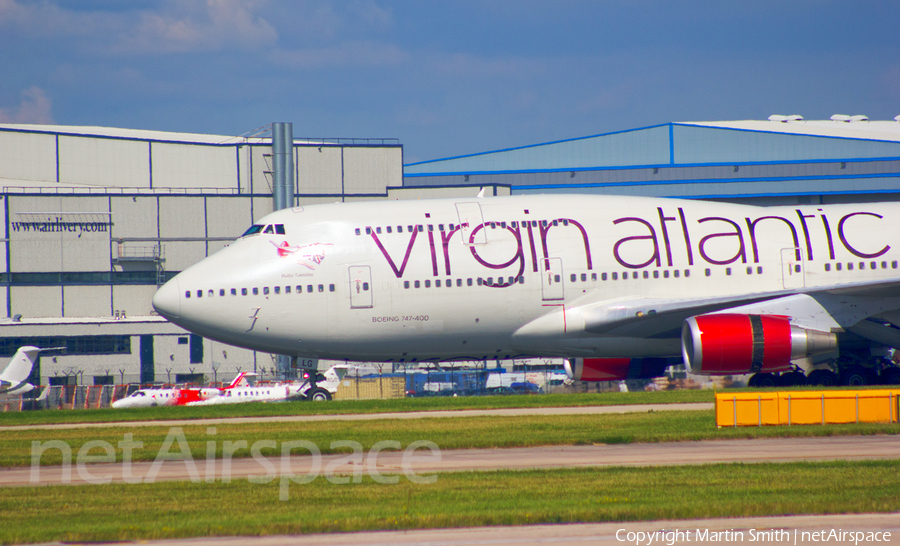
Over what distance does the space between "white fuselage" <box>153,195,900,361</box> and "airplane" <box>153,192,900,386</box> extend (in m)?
0.04

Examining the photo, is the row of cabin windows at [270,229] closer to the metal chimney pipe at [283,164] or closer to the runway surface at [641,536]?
the runway surface at [641,536]

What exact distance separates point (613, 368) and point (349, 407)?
26.3 feet

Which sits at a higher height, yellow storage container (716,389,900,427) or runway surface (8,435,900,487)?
yellow storage container (716,389,900,427)

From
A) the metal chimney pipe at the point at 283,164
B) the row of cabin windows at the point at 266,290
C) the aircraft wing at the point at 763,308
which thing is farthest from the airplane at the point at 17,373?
the aircraft wing at the point at 763,308

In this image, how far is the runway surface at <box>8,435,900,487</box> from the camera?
43.2ft

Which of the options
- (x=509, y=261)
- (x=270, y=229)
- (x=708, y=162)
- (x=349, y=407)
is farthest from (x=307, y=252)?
(x=708, y=162)

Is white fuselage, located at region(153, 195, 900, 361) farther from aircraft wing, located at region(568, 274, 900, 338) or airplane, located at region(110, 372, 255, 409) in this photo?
airplane, located at region(110, 372, 255, 409)

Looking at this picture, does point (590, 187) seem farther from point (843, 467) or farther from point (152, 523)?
point (152, 523)

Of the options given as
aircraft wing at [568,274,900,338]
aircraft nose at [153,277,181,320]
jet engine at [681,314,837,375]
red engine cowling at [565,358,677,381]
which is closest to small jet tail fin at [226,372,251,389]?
aircraft nose at [153,277,181,320]

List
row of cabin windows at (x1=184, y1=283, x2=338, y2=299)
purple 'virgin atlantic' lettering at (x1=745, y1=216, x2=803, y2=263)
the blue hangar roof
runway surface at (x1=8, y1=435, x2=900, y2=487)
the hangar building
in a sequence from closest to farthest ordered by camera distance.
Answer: runway surface at (x1=8, y1=435, x2=900, y2=487) < row of cabin windows at (x1=184, y1=283, x2=338, y2=299) < purple 'virgin atlantic' lettering at (x1=745, y1=216, x2=803, y2=263) < the hangar building < the blue hangar roof

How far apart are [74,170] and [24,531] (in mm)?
57188

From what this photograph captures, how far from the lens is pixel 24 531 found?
9367 mm

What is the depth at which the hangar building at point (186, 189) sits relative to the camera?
50125mm

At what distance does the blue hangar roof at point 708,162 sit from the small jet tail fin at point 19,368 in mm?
38279
